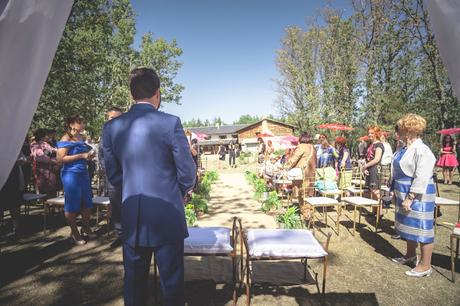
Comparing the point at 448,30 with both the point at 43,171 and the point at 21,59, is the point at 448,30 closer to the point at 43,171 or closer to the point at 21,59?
the point at 21,59

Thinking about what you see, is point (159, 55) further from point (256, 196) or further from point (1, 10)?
point (1, 10)

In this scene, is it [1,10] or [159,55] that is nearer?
[1,10]

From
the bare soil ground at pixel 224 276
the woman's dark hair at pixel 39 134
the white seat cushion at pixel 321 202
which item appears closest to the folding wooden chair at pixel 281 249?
the bare soil ground at pixel 224 276

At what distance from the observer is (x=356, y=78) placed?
2142cm

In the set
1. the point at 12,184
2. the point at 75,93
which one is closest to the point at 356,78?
the point at 75,93

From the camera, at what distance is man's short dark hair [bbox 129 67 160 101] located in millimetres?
2084

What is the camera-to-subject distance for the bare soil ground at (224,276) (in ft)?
10.9

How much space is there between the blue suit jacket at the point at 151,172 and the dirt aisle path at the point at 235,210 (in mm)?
4623

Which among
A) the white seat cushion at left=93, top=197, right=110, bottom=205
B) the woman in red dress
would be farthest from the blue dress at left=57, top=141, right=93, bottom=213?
the woman in red dress

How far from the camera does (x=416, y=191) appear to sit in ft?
12.0

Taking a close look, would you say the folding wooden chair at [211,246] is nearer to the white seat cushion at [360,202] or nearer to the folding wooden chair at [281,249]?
the folding wooden chair at [281,249]

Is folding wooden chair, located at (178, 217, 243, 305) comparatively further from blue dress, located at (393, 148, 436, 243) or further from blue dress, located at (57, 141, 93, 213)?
blue dress, located at (57, 141, 93, 213)

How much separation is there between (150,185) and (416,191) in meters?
3.51

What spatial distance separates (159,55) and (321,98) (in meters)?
23.8
